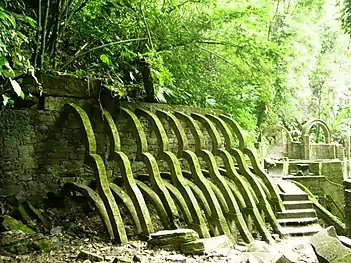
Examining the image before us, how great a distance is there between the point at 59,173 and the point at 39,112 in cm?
91

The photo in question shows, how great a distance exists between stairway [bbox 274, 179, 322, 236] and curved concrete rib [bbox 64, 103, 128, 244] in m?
2.69

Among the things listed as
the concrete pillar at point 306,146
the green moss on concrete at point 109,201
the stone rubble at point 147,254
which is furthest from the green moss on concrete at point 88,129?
the concrete pillar at point 306,146

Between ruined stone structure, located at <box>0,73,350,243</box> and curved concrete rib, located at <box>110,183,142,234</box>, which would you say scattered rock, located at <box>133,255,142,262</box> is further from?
curved concrete rib, located at <box>110,183,142,234</box>

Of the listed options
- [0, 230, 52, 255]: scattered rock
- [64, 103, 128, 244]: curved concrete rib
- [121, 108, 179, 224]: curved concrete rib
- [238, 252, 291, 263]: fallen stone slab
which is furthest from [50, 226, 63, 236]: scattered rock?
[238, 252, 291, 263]: fallen stone slab

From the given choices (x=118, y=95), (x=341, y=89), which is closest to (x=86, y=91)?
(x=118, y=95)

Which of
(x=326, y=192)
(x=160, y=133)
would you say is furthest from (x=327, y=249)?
(x=326, y=192)

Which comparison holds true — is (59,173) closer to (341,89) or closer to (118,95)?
(118,95)

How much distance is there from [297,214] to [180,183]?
96.2 inches

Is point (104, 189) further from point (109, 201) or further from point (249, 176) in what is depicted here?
point (249, 176)

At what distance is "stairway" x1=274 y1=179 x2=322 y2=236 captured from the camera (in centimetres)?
621

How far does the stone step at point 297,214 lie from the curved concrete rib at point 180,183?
1884 mm

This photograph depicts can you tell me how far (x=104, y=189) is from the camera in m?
4.73

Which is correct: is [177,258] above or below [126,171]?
below

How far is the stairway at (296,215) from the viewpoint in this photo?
6.21 meters
